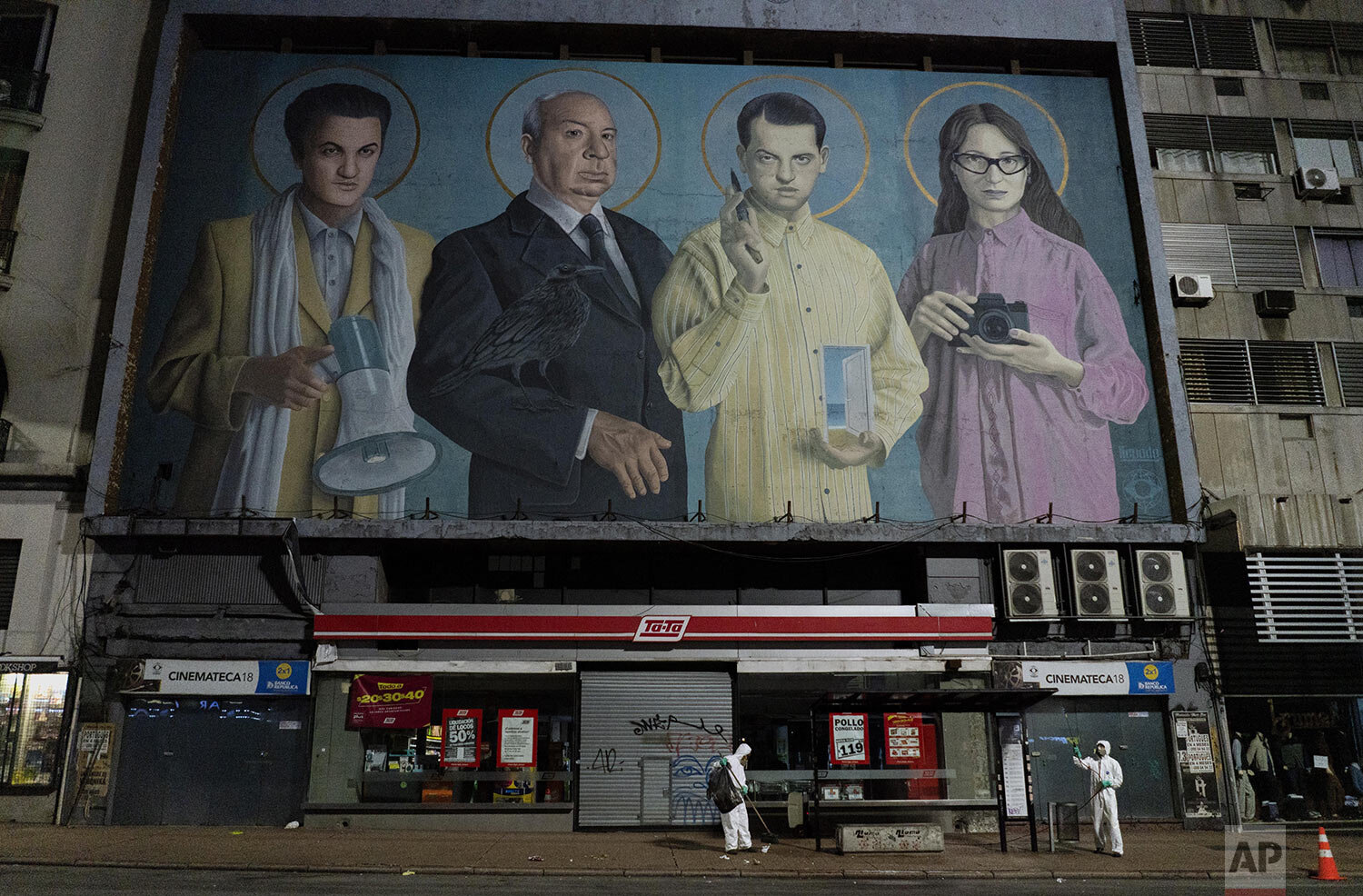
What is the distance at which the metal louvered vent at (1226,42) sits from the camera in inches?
1137

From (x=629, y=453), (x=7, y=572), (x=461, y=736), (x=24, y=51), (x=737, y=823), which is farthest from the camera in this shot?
(x=24, y=51)

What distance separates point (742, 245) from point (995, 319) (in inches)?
248

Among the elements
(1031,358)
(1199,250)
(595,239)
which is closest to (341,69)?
(595,239)

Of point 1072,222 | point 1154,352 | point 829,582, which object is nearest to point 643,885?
point 829,582

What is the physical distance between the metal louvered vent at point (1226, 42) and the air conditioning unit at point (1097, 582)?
15521 millimetres

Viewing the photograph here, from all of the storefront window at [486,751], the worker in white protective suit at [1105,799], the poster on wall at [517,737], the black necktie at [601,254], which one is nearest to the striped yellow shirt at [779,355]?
the black necktie at [601,254]

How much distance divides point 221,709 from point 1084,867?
16.7 meters

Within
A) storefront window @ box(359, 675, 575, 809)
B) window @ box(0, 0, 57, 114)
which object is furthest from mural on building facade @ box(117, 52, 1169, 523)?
storefront window @ box(359, 675, 575, 809)

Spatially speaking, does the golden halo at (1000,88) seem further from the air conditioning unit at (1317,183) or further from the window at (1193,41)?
the air conditioning unit at (1317,183)

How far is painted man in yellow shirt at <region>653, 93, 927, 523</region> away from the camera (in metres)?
23.0

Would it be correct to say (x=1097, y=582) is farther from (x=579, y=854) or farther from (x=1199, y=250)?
(x=579, y=854)

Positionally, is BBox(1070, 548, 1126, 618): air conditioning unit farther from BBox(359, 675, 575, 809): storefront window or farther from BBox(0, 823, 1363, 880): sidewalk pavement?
BBox(359, 675, 575, 809): storefront window

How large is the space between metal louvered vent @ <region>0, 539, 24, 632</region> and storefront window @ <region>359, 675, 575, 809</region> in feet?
26.4

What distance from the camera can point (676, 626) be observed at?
70.3ft
